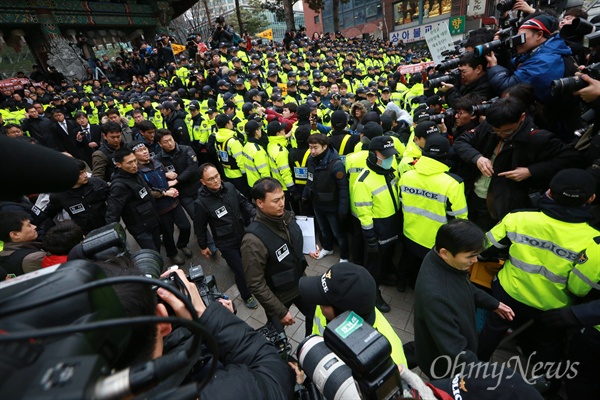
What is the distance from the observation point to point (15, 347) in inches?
19.9

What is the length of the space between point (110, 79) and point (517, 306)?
2214 centimetres

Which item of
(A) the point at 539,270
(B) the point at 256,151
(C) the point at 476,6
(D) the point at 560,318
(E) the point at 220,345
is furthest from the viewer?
(C) the point at 476,6

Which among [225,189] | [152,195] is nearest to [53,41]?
[152,195]

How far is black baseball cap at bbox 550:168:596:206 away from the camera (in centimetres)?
198

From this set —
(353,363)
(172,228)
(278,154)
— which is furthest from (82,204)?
(353,363)

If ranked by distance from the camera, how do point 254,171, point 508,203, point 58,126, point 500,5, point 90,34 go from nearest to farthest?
point 508,203 → point 500,5 → point 254,171 → point 58,126 → point 90,34

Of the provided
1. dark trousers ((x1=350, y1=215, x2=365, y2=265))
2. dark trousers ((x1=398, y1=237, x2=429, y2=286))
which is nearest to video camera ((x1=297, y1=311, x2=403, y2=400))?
dark trousers ((x1=398, y1=237, x2=429, y2=286))

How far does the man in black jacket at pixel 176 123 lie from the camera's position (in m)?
7.20

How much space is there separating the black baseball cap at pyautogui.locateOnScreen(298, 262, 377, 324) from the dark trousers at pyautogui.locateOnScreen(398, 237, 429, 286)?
6.32 feet

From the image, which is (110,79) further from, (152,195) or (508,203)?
(508,203)

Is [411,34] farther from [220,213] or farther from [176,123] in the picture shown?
[220,213]

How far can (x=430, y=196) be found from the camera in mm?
2949

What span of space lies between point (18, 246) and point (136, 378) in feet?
11.5

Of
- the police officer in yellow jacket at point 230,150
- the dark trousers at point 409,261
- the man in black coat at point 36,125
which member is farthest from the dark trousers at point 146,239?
the man in black coat at point 36,125
